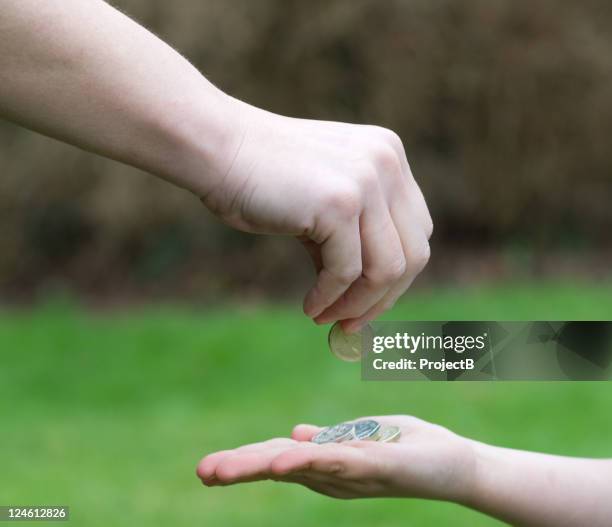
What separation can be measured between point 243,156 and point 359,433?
0.64m

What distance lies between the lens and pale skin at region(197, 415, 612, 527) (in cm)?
166

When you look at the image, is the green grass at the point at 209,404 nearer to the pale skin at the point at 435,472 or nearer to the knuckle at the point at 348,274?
the pale skin at the point at 435,472

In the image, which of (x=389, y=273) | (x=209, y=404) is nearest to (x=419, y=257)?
(x=389, y=273)

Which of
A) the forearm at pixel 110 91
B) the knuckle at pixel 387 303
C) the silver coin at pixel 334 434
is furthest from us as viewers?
the silver coin at pixel 334 434

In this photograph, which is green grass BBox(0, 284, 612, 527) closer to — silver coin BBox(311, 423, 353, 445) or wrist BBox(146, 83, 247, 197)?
silver coin BBox(311, 423, 353, 445)

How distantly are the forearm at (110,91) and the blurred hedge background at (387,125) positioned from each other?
615cm

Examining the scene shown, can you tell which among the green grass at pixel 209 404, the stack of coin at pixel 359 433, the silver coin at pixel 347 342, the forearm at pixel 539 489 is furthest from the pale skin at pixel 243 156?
the green grass at pixel 209 404

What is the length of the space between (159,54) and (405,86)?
6.82 meters

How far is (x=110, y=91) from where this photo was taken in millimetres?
1480

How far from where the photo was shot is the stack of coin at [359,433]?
1915mm

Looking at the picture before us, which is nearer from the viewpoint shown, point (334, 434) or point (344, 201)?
point (344, 201)

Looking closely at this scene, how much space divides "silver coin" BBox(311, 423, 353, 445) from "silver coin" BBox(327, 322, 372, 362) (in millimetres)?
162

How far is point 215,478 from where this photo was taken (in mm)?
1696

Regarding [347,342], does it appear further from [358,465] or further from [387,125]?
[387,125]
